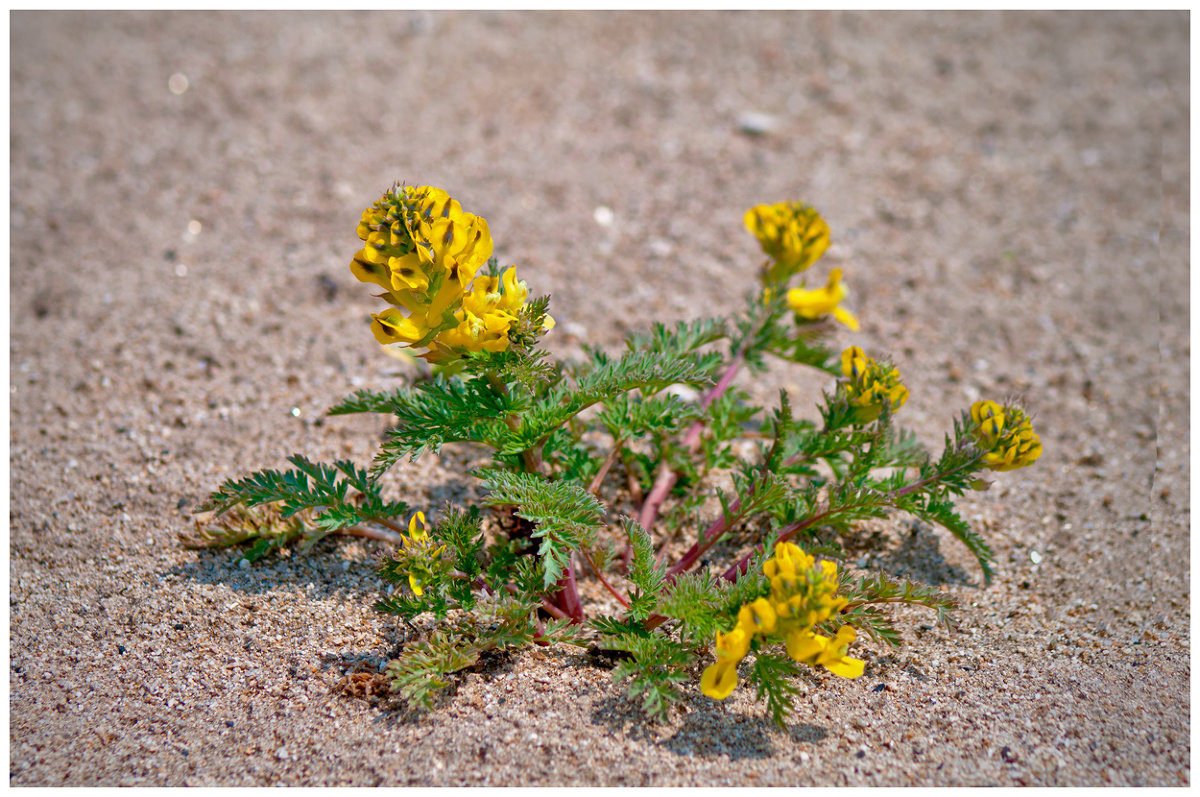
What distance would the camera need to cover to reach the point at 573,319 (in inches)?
160

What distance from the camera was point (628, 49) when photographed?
558 cm

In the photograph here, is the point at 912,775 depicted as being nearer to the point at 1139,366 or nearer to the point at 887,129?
the point at 1139,366

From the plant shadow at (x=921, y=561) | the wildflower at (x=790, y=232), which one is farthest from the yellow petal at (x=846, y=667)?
the wildflower at (x=790, y=232)

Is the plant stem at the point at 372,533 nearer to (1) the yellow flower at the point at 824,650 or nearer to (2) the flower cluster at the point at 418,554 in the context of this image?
(2) the flower cluster at the point at 418,554

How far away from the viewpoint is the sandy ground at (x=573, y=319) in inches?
93.1

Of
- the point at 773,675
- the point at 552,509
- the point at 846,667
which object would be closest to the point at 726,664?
the point at 773,675

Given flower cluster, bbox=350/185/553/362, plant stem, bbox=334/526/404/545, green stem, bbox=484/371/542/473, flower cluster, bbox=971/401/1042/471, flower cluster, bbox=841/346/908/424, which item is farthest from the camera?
plant stem, bbox=334/526/404/545

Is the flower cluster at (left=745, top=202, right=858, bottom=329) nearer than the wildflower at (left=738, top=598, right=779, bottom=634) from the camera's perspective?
No

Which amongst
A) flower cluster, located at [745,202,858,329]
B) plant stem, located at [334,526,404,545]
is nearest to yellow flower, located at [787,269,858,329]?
flower cluster, located at [745,202,858,329]

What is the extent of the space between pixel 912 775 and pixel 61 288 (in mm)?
3988

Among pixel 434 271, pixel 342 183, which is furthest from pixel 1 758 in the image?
pixel 342 183

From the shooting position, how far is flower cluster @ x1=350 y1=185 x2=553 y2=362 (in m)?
2.01

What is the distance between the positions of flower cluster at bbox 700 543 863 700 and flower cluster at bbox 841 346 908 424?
0.57 metres

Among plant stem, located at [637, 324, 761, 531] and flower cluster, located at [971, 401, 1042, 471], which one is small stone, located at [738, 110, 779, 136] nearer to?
plant stem, located at [637, 324, 761, 531]
